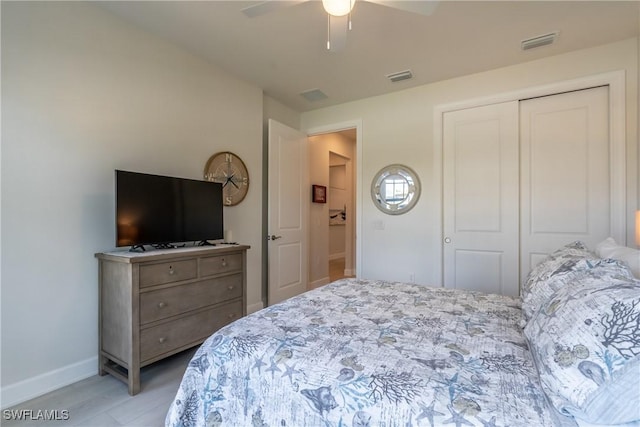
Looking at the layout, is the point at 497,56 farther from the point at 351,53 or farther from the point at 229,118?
the point at 229,118

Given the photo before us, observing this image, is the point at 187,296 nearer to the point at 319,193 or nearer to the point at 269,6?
the point at 269,6

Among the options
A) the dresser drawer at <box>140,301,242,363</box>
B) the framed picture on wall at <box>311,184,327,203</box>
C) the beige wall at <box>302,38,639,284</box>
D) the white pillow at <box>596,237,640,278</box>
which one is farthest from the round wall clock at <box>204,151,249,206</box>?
the white pillow at <box>596,237,640,278</box>

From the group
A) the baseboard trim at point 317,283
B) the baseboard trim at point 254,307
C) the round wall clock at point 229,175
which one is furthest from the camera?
the baseboard trim at point 317,283

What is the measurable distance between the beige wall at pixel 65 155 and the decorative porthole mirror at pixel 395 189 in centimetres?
240

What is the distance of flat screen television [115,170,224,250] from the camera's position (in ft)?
7.15

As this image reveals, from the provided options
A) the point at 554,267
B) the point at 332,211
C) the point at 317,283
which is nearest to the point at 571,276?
the point at 554,267

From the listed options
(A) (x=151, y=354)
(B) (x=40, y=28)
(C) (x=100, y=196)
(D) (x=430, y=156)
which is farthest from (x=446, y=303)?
(B) (x=40, y=28)

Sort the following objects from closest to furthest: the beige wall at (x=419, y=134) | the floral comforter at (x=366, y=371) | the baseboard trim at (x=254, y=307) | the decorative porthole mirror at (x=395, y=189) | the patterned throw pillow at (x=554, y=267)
Result: the floral comforter at (x=366, y=371) → the patterned throw pillow at (x=554, y=267) → the beige wall at (x=419, y=134) → the baseboard trim at (x=254, y=307) → the decorative porthole mirror at (x=395, y=189)

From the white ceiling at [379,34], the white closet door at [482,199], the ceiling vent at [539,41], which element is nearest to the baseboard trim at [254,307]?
the white closet door at [482,199]

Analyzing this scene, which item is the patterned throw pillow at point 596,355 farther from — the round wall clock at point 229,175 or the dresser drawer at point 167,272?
the round wall clock at point 229,175

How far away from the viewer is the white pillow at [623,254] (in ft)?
4.55

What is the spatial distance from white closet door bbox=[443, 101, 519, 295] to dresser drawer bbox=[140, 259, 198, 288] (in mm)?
2696

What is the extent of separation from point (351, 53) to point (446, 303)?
2.40 m

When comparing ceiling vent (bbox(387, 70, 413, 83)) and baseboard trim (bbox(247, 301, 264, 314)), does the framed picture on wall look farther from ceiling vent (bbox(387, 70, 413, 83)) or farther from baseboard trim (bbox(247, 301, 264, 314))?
ceiling vent (bbox(387, 70, 413, 83))
